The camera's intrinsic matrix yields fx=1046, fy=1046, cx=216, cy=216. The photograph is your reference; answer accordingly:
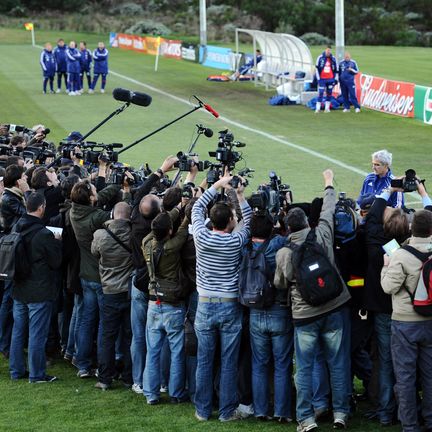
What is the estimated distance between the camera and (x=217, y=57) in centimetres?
4844

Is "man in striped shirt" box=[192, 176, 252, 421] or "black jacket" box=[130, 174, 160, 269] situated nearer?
"man in striped shirt" box=[192, 176, 252, 421]

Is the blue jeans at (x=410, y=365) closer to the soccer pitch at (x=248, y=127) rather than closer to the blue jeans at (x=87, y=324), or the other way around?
the blue jeans at (x=87, y=324)

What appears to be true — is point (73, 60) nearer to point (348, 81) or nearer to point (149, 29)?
point (348, 81)

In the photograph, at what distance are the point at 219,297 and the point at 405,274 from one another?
64.6 inches

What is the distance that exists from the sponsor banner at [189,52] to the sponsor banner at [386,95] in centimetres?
2046

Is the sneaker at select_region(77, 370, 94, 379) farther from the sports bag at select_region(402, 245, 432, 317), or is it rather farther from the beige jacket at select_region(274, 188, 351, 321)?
the sports bag at select_region(402, 245, 432, 317)

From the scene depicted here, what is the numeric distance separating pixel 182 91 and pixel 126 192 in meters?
27.9

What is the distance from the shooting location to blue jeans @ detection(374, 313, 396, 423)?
28.6 ft

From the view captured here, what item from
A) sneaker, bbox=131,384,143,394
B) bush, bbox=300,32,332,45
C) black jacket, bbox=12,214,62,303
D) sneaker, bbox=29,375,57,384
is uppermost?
black jacket, bbox=12,214,62,303

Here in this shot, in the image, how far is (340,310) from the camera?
8.57 meters

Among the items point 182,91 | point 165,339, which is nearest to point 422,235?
point 165,339

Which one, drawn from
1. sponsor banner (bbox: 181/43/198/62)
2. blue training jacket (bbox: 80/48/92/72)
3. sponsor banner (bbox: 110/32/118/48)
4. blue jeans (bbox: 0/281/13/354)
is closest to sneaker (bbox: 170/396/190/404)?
blue jeans (bbox: 0/281/13/354)

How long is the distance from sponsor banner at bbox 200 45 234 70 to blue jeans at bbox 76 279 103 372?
35.6 meters

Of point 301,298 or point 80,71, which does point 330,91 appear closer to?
point 80,71
